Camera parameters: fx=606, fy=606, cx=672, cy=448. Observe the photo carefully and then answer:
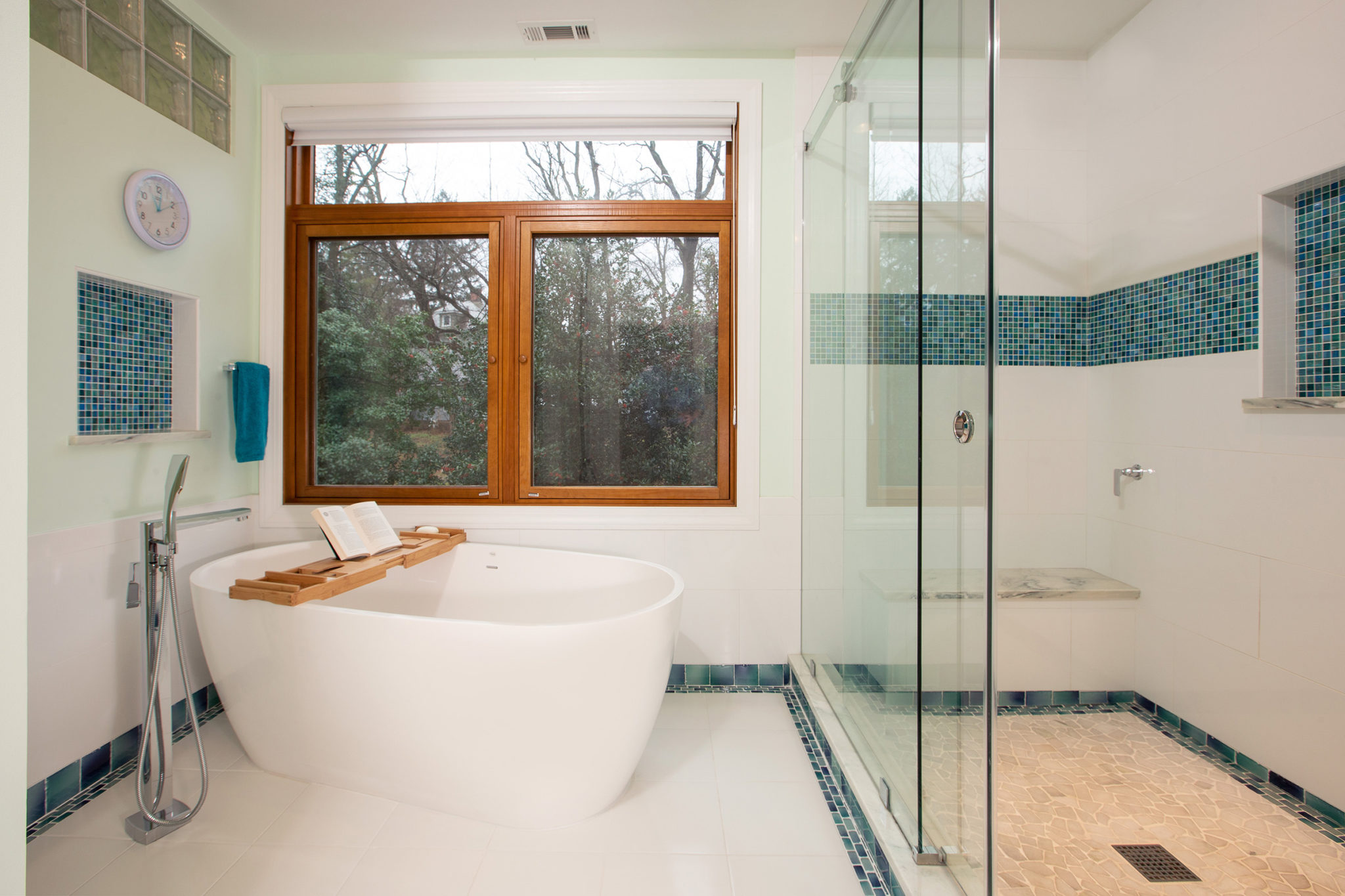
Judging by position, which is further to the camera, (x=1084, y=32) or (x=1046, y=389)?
(x=1046, y=389)

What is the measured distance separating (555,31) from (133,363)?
1.91 meters

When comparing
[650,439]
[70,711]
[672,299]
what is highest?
[672,299]

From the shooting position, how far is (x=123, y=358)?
1975 millimetres

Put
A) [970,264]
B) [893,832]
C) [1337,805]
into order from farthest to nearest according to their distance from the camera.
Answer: [1337,805] → [893,832] → [970,264]

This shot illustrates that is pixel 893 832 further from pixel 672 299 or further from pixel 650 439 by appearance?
pixel 672 299

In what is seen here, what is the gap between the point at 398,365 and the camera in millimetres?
2623

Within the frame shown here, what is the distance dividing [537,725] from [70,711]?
1.45m

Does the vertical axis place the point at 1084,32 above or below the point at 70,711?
above

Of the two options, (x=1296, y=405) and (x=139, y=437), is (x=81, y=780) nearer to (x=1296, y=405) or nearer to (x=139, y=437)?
(x=139, y=437)

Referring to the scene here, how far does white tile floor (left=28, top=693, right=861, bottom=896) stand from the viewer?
57.5 inches

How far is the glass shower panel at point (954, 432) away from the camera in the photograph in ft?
3.70

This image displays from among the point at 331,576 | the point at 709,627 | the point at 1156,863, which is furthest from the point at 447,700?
the point at 1156,863

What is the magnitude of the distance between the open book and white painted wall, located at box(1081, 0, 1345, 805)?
2.84 meters

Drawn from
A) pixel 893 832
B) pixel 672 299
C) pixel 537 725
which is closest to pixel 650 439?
pixel 672 299
